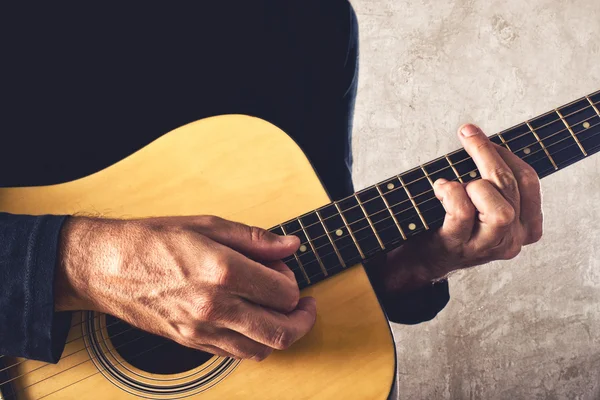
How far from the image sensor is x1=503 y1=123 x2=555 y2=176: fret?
94 centimetres

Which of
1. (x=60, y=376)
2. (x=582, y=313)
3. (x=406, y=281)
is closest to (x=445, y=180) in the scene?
(x=406, y=281)

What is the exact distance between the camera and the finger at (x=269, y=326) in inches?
28.6

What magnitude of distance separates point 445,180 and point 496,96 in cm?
159

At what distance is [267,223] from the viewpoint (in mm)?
907

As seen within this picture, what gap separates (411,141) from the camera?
91.4 inches

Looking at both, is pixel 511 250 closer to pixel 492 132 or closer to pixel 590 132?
pixel 590 132

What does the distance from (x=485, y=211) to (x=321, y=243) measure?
0.31 meters

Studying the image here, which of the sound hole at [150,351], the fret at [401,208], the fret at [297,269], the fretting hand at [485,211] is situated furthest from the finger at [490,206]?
the sound hole at [150,351]

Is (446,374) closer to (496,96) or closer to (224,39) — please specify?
(496,96)

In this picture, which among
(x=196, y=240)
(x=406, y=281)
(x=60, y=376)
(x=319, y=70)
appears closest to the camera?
(x=196, y=240)

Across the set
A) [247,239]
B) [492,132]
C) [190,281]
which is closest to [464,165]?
[247,239]

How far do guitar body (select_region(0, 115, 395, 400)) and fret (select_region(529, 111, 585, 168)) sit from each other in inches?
17.6

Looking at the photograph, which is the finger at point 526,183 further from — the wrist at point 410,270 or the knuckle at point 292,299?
the knuckle at point 292,299

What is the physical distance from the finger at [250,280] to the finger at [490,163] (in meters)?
0.43
